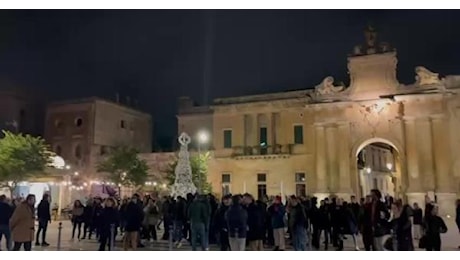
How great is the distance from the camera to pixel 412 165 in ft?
84.5

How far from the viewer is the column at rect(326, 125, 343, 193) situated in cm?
2709

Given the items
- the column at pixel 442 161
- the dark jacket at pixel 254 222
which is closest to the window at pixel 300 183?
the column at pixel 442 161

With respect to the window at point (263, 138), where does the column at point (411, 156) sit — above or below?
below

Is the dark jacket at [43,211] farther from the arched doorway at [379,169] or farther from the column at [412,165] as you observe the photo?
the arched doorway at [379,169]

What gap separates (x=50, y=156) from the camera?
28031mm

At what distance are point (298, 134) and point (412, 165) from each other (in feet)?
22.0

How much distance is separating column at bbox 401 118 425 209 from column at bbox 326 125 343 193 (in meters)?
3.44

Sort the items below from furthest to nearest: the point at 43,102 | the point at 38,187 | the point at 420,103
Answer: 1. the point at 43,102
2. the point at 420,103
3. the point at 38,187

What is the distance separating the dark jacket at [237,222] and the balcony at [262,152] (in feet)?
67.6

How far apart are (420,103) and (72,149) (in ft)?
75.0

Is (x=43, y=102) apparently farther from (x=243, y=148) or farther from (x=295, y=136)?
(x=295, y=136)

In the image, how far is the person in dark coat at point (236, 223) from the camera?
349 inches

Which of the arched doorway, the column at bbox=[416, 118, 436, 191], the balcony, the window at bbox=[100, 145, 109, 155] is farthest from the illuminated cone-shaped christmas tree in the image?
the window at bbox=[100, 145, 109, 155]
